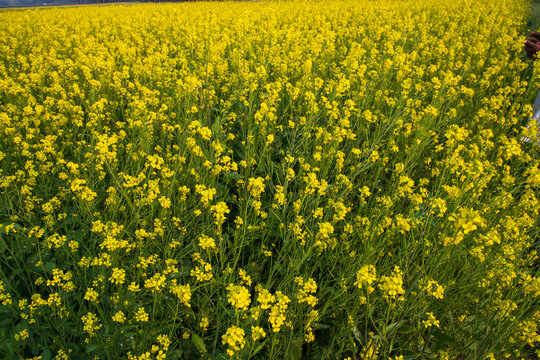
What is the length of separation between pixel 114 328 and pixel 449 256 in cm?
229

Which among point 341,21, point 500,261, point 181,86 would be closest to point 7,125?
point 181,86

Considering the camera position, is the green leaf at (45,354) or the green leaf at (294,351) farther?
the green leaf at (294,351)

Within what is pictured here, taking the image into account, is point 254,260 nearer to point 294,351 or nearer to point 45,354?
point 294,351

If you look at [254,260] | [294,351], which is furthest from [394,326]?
[254,260]

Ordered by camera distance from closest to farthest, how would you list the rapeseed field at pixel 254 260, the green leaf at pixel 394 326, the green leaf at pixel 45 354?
1. the green leaf at pixel 45 354
2. the rapeseed field at pixel 254 260
3. the green leaf at pixel 394 326

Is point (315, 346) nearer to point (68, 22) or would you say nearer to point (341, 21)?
point (341, 21)

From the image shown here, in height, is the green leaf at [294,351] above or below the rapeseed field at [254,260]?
below

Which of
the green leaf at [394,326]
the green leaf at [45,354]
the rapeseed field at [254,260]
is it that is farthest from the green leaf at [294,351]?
the green leaf at [45,354]

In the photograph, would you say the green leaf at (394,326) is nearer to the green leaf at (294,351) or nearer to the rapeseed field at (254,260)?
the rapeseed field at (254,260)

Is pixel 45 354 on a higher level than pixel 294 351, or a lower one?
higher

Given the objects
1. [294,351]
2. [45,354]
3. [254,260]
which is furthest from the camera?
[254,260]

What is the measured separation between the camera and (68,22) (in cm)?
836

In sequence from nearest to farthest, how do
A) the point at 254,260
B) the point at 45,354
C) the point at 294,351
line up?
the point at 45,354, the point at 294,351, the point at 254,260

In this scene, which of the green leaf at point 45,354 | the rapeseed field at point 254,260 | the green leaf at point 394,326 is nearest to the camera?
the green leaf at point 45,354
